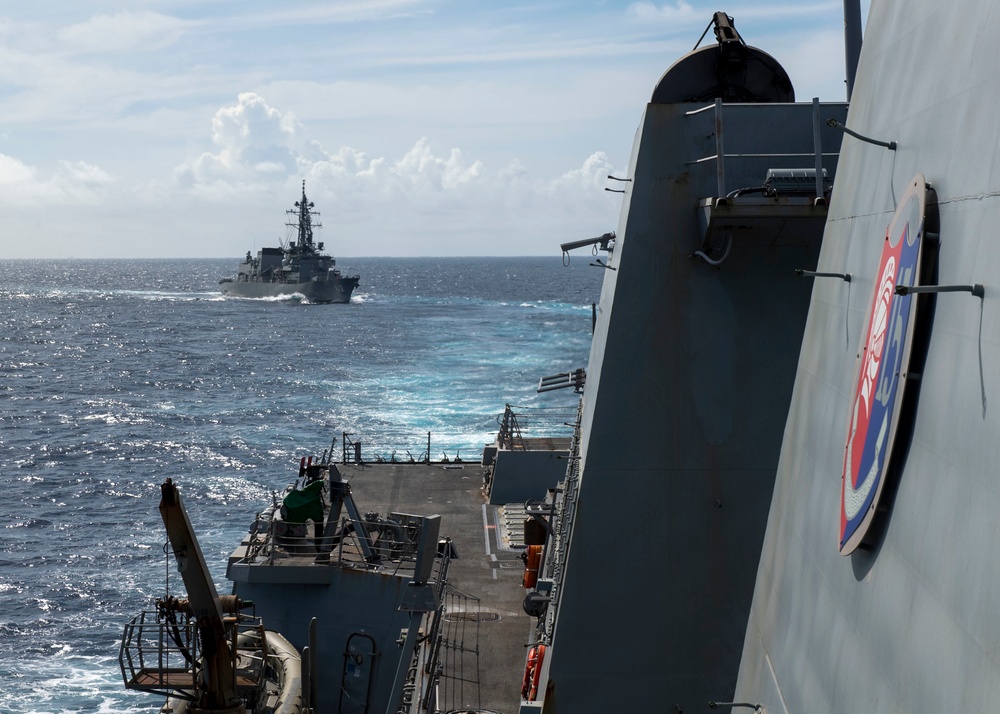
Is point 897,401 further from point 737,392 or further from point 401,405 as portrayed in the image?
point 401,405

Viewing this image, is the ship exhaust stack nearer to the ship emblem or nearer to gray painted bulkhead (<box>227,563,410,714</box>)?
the ship emblem

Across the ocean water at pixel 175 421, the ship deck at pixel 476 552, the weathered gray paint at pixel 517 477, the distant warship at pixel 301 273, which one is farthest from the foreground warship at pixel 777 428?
the distant warship at pixel 301 273

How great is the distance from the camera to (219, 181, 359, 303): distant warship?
406 ft

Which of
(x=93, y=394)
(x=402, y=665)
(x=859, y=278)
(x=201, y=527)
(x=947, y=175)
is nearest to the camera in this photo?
(x=947, y=175)

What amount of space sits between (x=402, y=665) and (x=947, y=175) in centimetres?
1468

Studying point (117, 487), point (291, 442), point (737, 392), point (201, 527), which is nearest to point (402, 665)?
point (737, 392)

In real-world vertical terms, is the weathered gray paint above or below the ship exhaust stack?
below

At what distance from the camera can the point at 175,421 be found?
55156 millimetres

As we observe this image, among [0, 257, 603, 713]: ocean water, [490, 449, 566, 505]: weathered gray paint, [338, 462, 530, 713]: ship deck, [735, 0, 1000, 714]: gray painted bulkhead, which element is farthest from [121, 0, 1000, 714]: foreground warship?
[0, 257, 603, 713]: ocean water

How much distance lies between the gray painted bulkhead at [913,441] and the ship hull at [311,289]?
4905 inches

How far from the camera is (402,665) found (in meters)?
16.6

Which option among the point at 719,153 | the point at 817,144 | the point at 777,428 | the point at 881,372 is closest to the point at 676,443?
the point at 777,428

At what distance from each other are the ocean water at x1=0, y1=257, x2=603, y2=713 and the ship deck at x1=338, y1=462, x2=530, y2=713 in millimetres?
5502

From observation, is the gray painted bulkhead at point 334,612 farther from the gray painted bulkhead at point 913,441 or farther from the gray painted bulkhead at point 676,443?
the gray painted bulkhead at point 913,441
